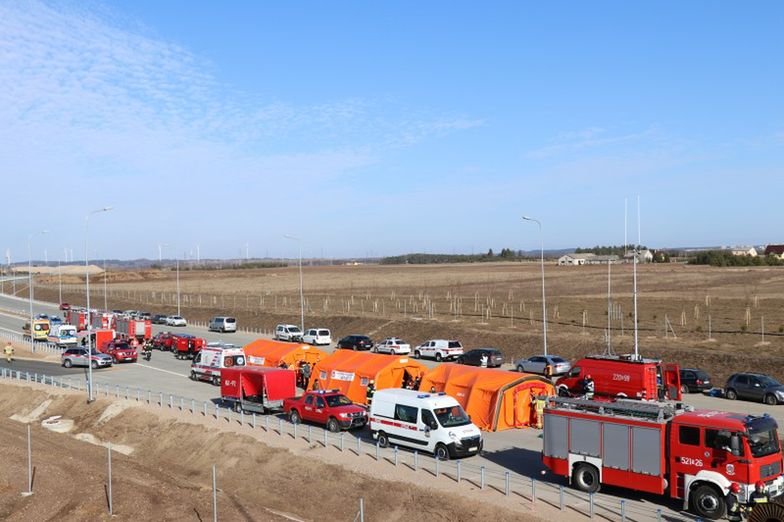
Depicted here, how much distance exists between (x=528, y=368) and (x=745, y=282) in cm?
7127

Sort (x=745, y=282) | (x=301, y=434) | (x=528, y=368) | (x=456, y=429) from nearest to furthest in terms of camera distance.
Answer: (x=456, y=429), (x=301, y=434), (x=528, y=368), (x=745, y=282)

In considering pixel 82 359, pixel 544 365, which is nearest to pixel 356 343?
pixel 544 365

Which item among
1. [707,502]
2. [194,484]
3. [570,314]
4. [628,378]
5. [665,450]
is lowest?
[194,484]

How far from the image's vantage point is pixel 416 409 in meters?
23.4

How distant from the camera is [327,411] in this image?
27094 millimetres

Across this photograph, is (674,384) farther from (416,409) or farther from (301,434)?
(301,434)

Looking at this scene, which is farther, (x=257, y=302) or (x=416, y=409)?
(x=257, y=302)

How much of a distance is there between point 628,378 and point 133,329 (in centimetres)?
3993

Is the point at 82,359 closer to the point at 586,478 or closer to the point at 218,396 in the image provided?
the point at 218,396

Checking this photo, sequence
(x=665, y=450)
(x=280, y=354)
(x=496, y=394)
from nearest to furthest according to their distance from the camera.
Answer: (x=665, y=450)
(x=496, y=394)
(x=280, y=354)

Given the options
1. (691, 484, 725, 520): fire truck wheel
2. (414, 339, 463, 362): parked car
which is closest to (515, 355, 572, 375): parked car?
(414, 339, 463, 362): parked car

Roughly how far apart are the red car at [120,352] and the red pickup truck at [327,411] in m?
24.3

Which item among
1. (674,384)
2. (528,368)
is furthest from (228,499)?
(528,368)

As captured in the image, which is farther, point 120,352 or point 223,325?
point 223,325
